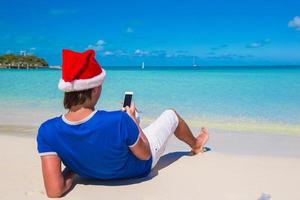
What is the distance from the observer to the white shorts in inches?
138

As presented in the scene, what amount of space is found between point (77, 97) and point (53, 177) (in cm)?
69

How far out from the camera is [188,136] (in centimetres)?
420

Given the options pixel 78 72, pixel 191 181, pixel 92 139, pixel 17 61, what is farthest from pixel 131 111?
pixel 17 61

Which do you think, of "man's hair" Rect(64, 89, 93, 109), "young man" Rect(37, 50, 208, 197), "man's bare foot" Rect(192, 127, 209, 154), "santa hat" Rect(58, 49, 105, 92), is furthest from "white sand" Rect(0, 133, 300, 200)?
"santa hat" Rect(58, 49, 105, 92)

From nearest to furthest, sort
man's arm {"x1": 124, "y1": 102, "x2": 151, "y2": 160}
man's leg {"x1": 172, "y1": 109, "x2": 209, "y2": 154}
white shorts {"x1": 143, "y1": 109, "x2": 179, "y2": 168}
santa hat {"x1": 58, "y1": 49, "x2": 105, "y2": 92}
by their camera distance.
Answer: santa hat {"x1": 58, "y1": 49, "x2": 105, "y2": 92}
man's arm {"x1": 124, "y1": 102, "x2": 151, "y2": 160}
white shorts {"x1": 143, "y1": 109, "x2": 179, "y2": 168}
man's leg {"x1": 172, "y1": 109, "x2": 209, "y2": 154}

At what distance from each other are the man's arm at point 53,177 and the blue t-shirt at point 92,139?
2.1 inches

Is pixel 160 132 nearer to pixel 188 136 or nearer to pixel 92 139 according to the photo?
pixel 188 136

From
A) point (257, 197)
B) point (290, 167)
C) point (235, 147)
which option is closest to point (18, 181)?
point (257, 197)

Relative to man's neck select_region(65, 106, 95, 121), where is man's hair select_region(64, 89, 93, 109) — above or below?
above

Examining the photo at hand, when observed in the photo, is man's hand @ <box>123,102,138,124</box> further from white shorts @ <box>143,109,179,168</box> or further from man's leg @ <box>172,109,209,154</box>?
man's leg @ <box>172,109,209,154</box>

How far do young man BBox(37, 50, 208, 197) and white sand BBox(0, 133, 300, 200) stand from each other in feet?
0.71

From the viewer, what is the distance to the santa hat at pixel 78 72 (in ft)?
8.98

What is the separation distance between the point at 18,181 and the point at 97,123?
1224 millimetres

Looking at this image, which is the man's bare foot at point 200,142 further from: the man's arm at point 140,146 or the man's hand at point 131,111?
the man's hand at point 131,111
